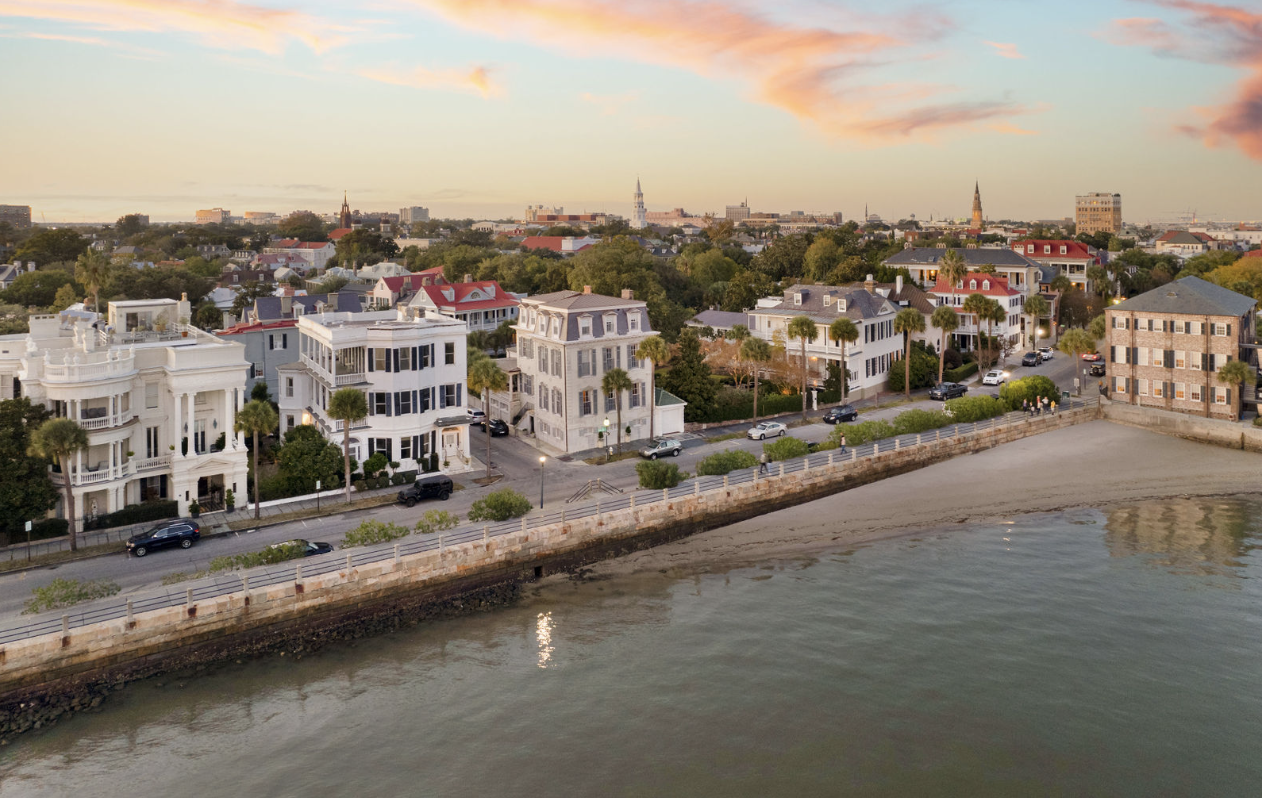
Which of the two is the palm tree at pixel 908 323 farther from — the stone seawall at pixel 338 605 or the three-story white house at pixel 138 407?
the three-story white house at pixel 138 407

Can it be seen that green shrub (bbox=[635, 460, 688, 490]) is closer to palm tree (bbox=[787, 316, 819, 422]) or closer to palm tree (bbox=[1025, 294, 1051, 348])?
palm tree (bbox=[787, 316, 819, 422])

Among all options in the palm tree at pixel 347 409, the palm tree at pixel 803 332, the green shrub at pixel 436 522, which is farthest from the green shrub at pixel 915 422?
the palm tree at pixel 347 409

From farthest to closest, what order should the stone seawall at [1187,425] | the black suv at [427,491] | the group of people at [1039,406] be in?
the group of people at [1039,406], the stone seawall at [1187,425], the black suv at [427,491]

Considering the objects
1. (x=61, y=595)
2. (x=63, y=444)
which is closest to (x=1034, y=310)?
(x=63, y=444)

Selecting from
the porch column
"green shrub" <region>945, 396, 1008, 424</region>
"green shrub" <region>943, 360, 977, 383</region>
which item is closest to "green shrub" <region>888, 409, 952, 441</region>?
"green shrub" <region>945, 396, 1008, 424</region>

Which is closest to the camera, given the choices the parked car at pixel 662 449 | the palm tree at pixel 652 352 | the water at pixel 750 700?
the water at pixel 750 700

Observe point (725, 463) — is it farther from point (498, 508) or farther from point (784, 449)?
point (498, 508)

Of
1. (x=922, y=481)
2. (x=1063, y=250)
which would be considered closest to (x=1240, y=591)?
(x=922, y=481)
